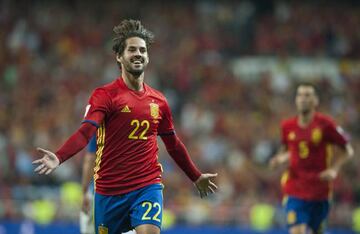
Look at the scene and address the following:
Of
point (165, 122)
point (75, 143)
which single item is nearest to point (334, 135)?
point (165, 122)

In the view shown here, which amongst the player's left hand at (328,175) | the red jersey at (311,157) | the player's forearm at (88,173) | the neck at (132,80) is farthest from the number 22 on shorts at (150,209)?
the red jersey at (311,157)

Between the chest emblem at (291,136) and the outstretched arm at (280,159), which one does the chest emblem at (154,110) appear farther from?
the chest emblem at (291,136)

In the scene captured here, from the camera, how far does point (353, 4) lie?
2497 cm

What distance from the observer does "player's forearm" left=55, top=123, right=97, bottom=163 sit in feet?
21.3

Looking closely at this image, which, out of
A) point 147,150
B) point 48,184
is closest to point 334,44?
point 48,184

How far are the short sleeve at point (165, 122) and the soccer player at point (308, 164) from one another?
10.3ft

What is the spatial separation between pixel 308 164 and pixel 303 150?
0.62 ft

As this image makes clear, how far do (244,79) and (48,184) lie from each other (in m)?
7.56

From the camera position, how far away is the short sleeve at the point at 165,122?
7.51 m

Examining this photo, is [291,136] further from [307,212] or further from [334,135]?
[307,212]

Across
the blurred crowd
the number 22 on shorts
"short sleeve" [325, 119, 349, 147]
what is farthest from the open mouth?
the blurred crowd

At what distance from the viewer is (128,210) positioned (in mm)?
7285

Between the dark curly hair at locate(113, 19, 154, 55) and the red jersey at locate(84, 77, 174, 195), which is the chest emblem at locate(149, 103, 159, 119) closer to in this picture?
the red jersey at locate(84, 77, 174, 195)

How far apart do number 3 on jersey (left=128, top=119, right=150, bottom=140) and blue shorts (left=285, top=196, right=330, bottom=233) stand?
3755 millimetres
